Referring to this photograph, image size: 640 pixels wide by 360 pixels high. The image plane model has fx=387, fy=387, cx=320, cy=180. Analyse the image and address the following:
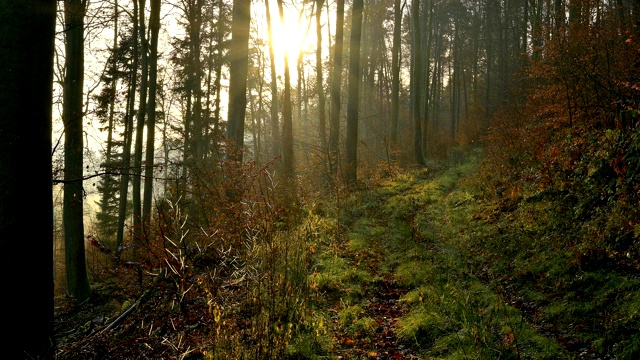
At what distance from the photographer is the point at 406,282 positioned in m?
5.45

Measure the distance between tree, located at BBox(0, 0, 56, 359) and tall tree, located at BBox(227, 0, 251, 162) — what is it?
17.2ft

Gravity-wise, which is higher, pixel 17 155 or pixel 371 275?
pixel 17 155

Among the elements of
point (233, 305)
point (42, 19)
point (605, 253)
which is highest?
point (42, 19)

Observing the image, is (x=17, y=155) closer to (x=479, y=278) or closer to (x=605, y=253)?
(x=479, y=278)

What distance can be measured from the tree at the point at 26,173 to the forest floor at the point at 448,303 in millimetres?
888

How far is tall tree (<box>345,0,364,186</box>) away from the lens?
12.9m

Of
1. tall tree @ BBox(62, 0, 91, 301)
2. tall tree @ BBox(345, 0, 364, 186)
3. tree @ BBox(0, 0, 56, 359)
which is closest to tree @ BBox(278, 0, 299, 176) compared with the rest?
tall tree @ BBox(345, 0, 364, 186)

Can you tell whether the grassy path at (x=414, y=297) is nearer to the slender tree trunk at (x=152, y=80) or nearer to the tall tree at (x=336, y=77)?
the tall tree at (x=336, y=77)

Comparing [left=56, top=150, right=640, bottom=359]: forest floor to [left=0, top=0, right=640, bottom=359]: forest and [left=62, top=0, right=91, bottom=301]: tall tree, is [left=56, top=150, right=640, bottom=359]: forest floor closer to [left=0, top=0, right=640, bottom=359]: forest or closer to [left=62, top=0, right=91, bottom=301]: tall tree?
[left=0, top=0, right=640, bottom=359]: forest

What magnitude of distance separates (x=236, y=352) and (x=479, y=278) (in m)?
3.65

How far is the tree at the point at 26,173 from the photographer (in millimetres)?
2652

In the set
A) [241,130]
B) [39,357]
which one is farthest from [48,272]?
[241,130]

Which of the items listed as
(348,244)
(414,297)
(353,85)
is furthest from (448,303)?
(353,85)

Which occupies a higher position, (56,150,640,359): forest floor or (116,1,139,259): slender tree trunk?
(116,1,139,259): slender tree trunk
